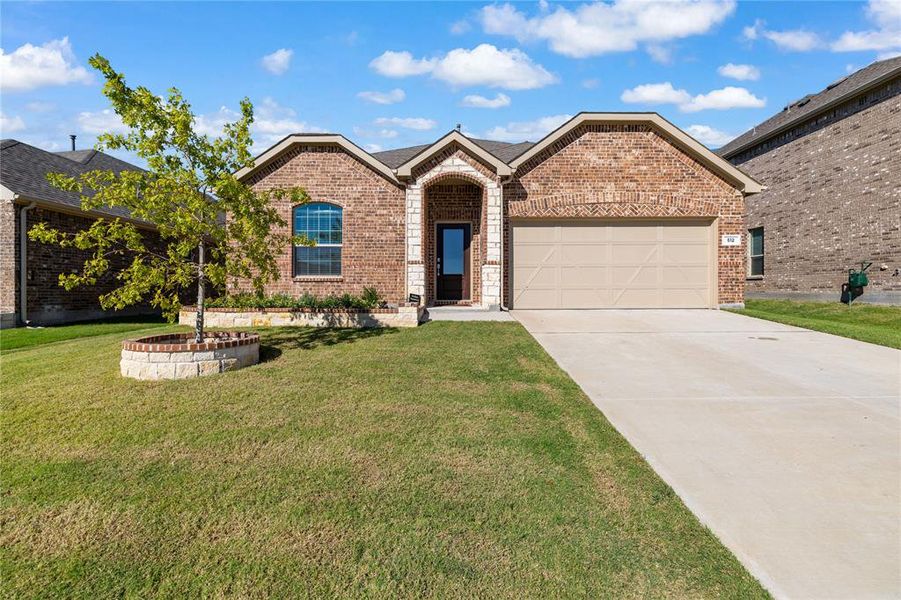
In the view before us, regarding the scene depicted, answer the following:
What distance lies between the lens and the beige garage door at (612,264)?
13.6 metres

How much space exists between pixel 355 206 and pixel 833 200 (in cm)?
1548

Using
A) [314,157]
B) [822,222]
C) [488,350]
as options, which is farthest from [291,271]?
[822,222]

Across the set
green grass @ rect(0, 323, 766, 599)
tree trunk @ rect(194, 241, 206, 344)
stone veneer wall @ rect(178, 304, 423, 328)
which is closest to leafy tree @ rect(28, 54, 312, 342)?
tree trunk @ rect(194, 241, 206, 344)

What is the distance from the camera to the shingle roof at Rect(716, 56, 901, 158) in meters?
14.0

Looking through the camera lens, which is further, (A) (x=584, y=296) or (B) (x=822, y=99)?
(B) (x=822, y=99)

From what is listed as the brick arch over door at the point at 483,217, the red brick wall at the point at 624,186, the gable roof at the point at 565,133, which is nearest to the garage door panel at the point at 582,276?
the red brick wall at the point at 624,186

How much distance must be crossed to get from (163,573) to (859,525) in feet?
13.4

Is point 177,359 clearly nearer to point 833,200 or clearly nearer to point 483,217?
point 483,217

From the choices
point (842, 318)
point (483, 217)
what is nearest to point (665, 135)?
point (483, 217)

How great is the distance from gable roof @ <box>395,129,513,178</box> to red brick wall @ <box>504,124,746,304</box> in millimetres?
934

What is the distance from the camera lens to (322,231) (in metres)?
13.6

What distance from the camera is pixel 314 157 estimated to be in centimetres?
1355

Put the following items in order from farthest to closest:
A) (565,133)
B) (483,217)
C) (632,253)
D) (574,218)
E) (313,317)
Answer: (632,253)
(574,218)
(565,133)
(483,217)
(313,317)

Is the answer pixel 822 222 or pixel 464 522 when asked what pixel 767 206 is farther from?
pixel 464 522
